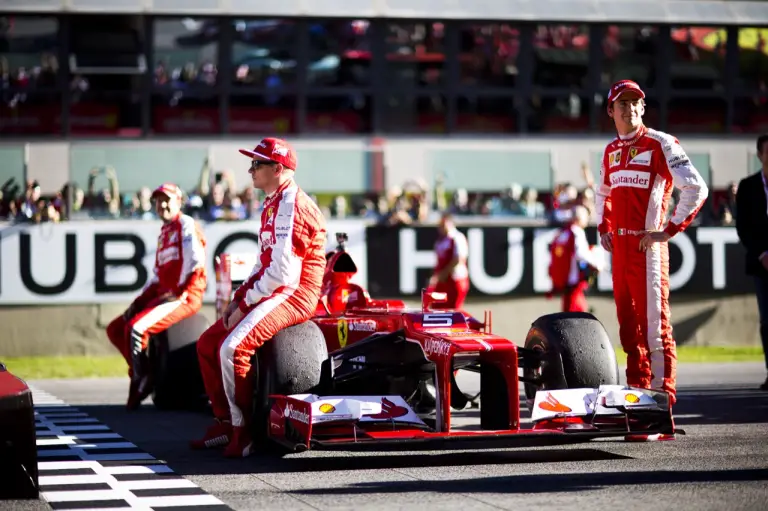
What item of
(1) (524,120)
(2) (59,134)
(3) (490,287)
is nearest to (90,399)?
(3) (490,287)

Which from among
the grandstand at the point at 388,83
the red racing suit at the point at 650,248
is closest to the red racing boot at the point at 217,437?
the red racing suit at the point at 650,248

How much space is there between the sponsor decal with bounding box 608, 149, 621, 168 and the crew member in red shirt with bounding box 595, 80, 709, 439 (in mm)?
63

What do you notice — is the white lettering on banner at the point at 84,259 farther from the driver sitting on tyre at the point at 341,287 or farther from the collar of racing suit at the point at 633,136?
the collar of racing suit at the point at 633,136

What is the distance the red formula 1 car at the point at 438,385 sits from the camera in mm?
7414

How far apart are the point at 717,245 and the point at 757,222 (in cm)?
670

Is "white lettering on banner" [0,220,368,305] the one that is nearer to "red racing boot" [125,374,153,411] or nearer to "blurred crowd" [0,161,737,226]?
"blurred crowd" [0,161,737,226]

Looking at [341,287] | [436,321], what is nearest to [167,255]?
[341,287]

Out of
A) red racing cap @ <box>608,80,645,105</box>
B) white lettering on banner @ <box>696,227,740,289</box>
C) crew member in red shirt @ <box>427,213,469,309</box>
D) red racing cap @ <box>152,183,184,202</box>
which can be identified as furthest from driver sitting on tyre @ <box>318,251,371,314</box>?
white lettering on banner @ <box>696,227,740,289</box>

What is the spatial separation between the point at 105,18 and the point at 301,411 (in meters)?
16.4

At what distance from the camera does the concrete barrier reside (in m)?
16.5

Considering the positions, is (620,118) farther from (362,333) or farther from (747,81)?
(747,81)

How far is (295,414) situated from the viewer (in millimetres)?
7535

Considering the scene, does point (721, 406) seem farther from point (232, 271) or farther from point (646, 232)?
point (232, 271)

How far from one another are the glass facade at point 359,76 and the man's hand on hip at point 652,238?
1512 cm
